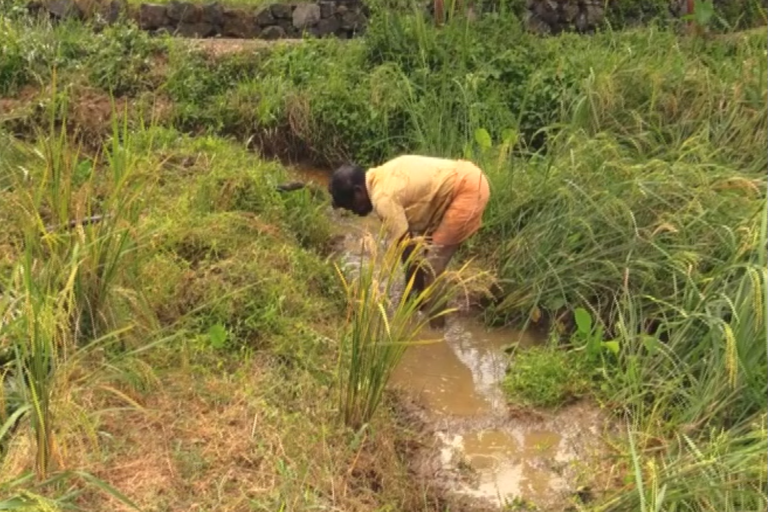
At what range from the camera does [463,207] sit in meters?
5.30

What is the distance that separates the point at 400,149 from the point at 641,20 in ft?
A: 9.05

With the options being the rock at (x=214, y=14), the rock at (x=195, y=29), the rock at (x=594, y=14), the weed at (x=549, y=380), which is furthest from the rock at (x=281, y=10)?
the weed at (x=549, y=380)

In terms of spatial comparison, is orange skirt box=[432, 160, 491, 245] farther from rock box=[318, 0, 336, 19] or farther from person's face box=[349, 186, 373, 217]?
rock box=[318, 0, 336, 19]

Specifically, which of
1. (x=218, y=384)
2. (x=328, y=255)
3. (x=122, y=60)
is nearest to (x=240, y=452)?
(x=218, y=384)

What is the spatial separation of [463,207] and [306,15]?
377cm

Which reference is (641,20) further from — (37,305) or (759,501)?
(37,305)

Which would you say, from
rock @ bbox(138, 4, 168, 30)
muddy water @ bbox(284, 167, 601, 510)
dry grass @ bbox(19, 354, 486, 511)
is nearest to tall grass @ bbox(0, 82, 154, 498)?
dry grass @ bbox(19, 354, 486, 511)

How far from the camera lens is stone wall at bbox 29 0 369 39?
8.32 m

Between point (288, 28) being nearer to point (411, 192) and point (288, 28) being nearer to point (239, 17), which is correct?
point (239, 17)

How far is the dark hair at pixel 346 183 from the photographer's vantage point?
500 centimetres

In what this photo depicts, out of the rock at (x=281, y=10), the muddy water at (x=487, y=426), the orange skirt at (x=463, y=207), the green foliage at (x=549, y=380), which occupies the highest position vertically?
the rock at (x=281, y=10)

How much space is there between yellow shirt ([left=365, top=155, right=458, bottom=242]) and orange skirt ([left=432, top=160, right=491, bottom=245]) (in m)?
0.04

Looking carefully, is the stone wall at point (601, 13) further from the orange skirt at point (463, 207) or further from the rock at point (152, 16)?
the orange skirt at point (463, 207)

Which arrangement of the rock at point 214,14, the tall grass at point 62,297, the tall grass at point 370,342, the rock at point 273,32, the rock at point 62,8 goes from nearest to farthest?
the tall grass at point 62,297 → the tall grass at point 370,342 → the rock at point 62,8 → the rock at point 214,14 → the rock at point 273,32
